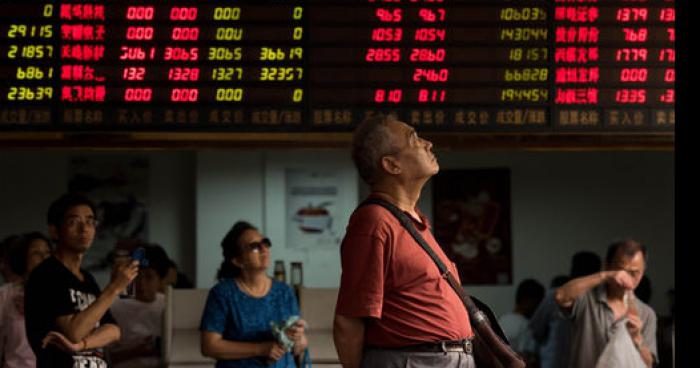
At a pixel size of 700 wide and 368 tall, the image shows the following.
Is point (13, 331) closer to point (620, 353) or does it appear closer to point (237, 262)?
point (237, 262)

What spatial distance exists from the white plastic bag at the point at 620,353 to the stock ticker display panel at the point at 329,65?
983 millimetres

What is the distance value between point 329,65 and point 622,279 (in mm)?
1608

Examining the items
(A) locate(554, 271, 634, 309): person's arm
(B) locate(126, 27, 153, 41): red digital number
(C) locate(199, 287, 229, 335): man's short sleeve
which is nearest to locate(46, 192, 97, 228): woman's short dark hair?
(C) locate(199, 287, 229, 335): man's short sleeve

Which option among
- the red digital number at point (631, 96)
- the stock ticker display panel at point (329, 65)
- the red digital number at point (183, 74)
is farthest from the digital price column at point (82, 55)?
the red digital number at point (631, 96)

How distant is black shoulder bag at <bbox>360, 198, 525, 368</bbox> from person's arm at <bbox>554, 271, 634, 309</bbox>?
197cm

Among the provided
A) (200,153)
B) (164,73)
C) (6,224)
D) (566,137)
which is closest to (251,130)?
(164,73)

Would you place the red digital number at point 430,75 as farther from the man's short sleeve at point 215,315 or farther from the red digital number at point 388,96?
the man's short sleeve at point 215,315

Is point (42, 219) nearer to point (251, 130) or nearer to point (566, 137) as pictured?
point (251, 130)

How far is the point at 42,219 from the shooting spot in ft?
31.8

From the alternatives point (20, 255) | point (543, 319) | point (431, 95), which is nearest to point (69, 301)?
point (20, 255)

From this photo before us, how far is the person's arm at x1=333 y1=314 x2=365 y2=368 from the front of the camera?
Result: 3.09 meters

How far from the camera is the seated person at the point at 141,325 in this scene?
6129 mm

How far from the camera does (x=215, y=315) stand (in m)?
4.58

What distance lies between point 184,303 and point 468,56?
1.84m
